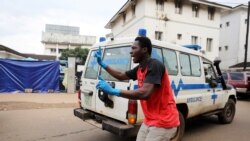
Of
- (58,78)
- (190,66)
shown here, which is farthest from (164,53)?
(58,78)

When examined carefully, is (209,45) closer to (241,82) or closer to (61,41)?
(241,82)

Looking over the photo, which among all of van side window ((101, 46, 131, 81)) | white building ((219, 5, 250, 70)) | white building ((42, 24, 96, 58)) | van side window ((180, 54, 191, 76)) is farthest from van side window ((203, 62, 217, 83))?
white building ((42, 24, 96, 58))

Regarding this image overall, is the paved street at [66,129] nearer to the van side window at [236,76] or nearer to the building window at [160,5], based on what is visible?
the van side window at [236,76]

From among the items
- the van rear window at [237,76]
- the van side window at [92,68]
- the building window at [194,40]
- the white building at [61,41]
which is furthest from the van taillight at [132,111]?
the white building at [61,41]

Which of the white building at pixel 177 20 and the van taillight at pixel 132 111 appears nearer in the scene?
the van taillight at pixel 132 111

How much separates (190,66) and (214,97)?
4.80 ft

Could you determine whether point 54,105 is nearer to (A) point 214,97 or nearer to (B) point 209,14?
(A) point 214,97

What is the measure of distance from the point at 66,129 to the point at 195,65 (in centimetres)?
373

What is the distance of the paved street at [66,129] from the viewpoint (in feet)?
18.6

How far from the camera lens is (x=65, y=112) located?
28.4 ft

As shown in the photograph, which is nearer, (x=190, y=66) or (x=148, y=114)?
(x=148, y=114)

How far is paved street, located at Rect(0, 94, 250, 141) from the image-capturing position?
568cm

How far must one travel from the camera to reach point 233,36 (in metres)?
32.5

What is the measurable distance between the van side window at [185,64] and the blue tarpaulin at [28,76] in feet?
33.4
